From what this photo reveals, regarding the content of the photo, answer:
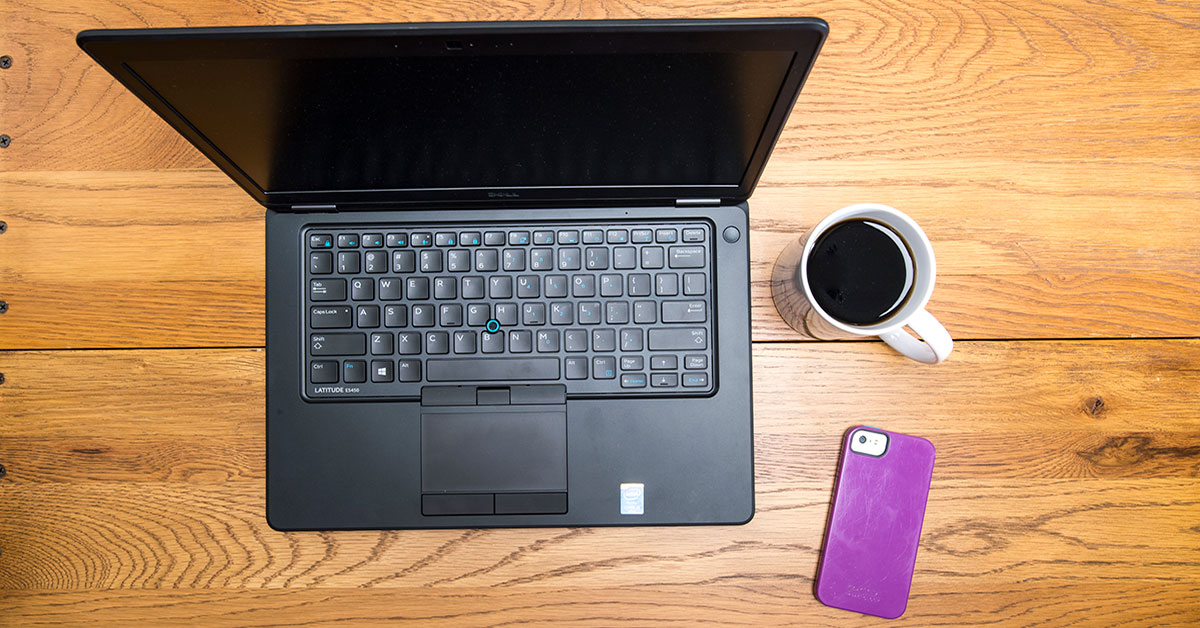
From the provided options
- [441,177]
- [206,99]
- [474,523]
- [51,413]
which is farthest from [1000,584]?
[51,413]

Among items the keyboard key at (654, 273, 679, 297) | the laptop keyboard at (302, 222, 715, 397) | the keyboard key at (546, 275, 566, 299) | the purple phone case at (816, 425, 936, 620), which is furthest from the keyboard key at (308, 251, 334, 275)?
the purple phone case at (816, 425, 936, 620)

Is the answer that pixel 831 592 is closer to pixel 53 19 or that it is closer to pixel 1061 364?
pixel 1061 364

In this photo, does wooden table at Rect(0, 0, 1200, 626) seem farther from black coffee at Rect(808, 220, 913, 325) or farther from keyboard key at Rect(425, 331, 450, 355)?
keyboard key at Rect(425, 331, 450, 355)

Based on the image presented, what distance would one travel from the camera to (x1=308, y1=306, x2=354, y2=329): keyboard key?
0.69m

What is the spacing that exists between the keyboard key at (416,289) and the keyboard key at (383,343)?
0.14 ft

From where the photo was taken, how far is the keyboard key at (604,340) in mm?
688

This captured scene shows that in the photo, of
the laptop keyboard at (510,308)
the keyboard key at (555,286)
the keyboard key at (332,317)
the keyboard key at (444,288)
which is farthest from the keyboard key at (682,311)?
the keyboard key at (332,317)

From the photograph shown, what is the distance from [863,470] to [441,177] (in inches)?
20.4

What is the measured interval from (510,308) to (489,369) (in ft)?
0.21

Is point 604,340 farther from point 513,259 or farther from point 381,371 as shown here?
point 381,371

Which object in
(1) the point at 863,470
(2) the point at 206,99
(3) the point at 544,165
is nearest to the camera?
(2) the point at 206,99

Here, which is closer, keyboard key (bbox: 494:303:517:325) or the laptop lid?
the laptop lid

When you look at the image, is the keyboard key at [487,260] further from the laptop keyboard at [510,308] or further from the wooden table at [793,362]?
the wooden table at [793,362]

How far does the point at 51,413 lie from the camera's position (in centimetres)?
74
